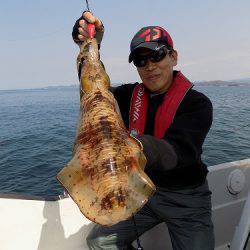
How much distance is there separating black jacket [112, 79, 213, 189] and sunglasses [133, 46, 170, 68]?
0.50m

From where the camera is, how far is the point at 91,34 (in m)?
3.42

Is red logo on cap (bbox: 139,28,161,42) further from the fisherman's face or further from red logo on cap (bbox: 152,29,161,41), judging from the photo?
the fisherman's face

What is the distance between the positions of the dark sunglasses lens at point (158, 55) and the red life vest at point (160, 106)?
1.26 feet

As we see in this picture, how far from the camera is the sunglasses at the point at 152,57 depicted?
11.1ft

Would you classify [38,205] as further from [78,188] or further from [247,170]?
[247,170]

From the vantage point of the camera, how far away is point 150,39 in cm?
333

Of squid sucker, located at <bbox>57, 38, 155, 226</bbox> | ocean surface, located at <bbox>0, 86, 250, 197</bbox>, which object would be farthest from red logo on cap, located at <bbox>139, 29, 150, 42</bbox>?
ocean surface, located at <bbox>0, 86, 250, 197</bbox>

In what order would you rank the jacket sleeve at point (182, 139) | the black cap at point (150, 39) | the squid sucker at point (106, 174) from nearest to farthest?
1. the squid sucker at point (106, 174)
2. the jacket sleeve at point (182, 139)
3. the black cap at point (150, 39)

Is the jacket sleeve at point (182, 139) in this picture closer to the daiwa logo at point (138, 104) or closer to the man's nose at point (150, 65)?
the man's nose at point (150, 65)

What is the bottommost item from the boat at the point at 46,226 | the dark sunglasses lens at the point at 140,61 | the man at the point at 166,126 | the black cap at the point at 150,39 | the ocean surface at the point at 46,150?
the ocean surface at the point at 46,150

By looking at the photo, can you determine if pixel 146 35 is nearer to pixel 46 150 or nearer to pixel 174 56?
pixel 174 56

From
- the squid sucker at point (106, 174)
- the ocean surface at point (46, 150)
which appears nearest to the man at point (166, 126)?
the squid sucker at point (106, 174)

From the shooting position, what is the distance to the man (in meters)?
3.33

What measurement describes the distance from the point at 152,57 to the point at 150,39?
20cm
